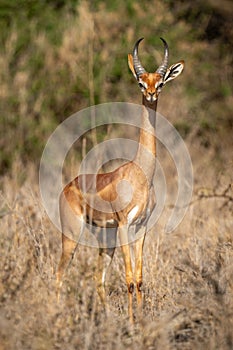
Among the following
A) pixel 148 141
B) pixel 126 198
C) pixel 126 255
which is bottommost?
pixel 126 255

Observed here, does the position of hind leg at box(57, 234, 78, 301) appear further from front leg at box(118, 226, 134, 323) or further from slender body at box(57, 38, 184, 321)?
front leg at box(118, 226, 134, 323)

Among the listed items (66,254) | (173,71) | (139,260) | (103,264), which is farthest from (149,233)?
(173,71)

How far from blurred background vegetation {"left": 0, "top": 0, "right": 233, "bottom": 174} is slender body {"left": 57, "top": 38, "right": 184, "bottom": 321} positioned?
5.64 m

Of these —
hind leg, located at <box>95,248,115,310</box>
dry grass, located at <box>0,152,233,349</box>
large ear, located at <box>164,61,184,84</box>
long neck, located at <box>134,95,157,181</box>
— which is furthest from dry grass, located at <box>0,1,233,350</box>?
large ear, located at <box>164,61,184,84</box>

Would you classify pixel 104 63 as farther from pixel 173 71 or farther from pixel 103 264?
pixel 103 264

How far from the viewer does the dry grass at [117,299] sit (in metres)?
5.05

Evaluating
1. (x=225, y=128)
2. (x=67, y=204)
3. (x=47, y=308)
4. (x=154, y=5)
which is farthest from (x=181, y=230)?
(x=154, y=5)

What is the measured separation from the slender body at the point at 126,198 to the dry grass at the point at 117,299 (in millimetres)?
173

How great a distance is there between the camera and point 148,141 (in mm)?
6723

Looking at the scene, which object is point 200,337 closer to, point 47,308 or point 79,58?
point 47,308

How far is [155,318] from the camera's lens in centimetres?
554

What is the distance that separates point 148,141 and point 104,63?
22.0ft

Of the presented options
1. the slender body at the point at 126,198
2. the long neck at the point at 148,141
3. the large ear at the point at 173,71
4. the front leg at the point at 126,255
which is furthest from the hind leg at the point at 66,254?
the large ear at the point at 173,71

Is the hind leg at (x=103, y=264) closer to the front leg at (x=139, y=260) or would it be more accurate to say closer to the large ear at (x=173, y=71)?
the front leg at (x=139, y=260)
